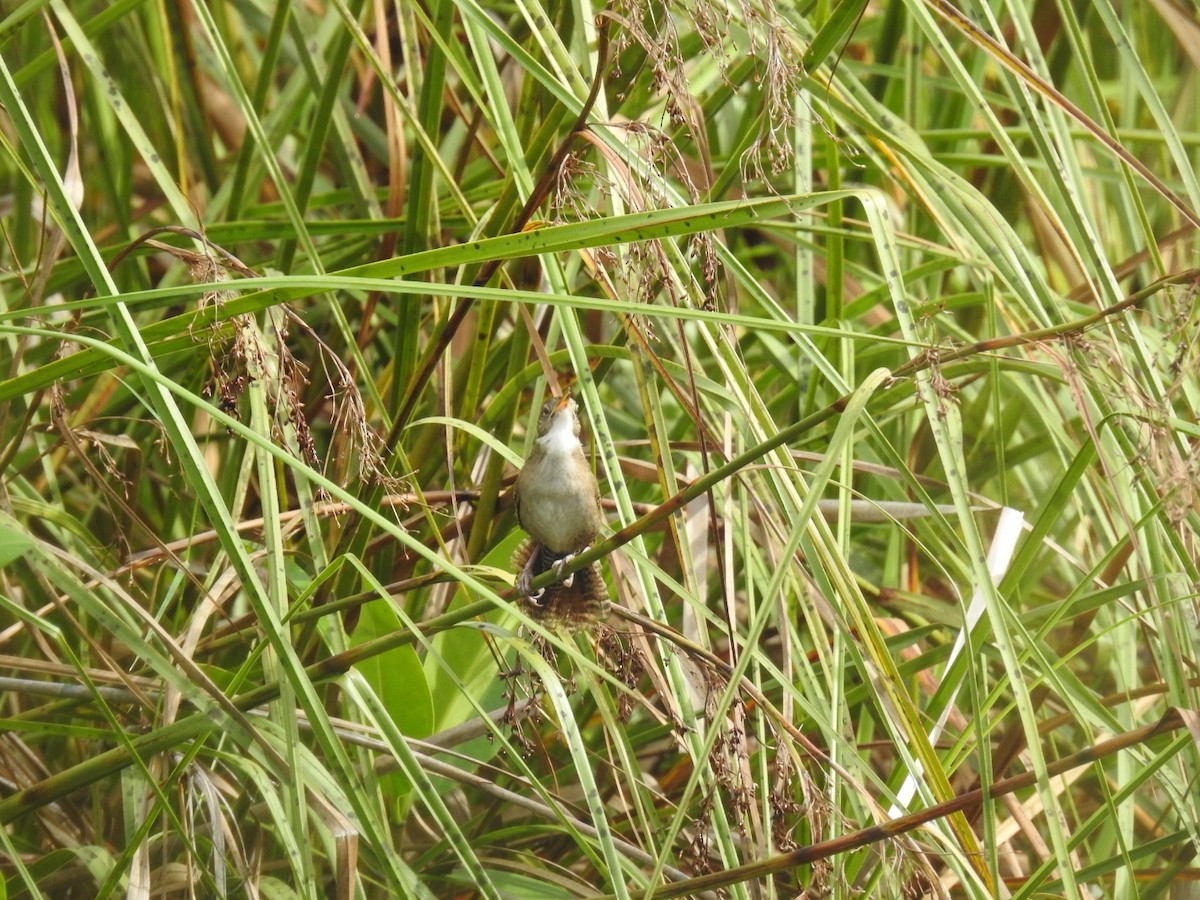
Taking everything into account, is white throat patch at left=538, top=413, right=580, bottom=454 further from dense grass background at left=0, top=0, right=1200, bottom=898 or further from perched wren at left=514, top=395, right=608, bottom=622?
dense grass background at left=0, top=0, right=1200, bottom=898

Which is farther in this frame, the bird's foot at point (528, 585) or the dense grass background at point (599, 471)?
the bird's foot at point (528, 585)

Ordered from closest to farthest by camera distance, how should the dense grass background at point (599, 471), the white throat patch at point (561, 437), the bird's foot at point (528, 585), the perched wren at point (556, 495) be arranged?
the dense grass background at point (599, 471) < the bird's foot at point (528, 585) < the perched wren at point (556, 495) < the white throat patch at point (561, 437)

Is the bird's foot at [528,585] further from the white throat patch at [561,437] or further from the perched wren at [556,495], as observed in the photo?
the white throat patch at [561,437]

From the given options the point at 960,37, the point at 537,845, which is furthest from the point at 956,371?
the point at 960,37

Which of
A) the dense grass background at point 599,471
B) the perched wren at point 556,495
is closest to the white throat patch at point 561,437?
the perched wren at point 556,495

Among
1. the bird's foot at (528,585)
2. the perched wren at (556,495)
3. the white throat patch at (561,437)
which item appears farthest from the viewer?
the white throat patch at (561,437)

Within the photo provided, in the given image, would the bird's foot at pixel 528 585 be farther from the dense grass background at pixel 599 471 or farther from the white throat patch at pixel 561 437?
the white throat patch at pixel 561 437

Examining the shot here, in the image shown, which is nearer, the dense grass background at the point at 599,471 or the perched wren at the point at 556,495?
the dense grass background at the point at 599,471

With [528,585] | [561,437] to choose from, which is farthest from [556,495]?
[528,585]

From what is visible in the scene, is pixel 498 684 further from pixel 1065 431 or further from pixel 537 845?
pixel 1065 431
